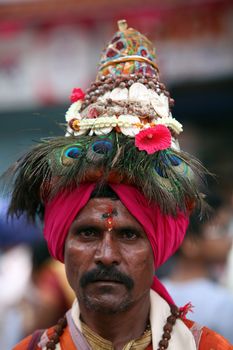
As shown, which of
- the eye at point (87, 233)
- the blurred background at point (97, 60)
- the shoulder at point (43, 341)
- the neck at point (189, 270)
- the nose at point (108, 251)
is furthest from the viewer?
the blurred background at point (97, 60)

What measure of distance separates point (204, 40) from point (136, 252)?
5.45 metres

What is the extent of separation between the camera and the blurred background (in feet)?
26.2

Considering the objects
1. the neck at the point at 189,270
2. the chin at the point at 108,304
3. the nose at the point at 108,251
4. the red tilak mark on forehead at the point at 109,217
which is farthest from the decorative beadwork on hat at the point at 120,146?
the neck at the point at 189,270

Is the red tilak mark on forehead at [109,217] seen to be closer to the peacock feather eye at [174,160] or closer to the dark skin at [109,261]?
the dark skin at [109,261]

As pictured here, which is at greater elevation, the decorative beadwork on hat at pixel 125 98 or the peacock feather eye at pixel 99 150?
the decorative beadwork on hat at pixel 125 98

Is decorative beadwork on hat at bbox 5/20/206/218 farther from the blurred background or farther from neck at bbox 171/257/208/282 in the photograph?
the blurred background

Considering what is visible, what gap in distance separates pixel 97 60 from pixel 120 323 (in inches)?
221

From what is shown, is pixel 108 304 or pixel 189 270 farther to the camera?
pixel 189 270

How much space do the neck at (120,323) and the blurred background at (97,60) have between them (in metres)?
3.54

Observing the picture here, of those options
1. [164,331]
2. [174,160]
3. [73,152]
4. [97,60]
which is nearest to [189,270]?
[164,331]

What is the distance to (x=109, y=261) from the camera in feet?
9.98

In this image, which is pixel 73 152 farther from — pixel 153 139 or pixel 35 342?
pixel 35 342

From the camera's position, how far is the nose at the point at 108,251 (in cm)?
305

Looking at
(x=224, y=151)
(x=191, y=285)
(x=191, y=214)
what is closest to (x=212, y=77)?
(x=224, y=151)
